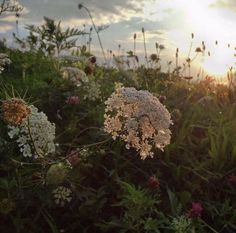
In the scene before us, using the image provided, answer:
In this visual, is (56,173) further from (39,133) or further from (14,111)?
(14,111)

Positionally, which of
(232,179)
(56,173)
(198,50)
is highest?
(56,173)

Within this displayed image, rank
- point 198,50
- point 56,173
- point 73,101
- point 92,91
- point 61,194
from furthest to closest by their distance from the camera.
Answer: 1. point 198,50
2. point 92,91
3. point 73,101
4. point 61,194
5. point 56,173

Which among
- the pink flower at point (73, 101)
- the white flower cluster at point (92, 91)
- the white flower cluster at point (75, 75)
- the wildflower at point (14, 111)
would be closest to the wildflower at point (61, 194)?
the wildflower at point (14, 111)

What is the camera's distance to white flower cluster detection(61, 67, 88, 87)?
686cm

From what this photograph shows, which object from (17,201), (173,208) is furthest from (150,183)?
(17,201)

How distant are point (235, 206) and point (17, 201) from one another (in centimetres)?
200

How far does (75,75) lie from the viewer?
6.95m

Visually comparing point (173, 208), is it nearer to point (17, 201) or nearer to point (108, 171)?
point (108, 171)

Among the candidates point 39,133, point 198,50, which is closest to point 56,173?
point 39,133

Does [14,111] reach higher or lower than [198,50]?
higher

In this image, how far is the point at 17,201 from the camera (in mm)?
4559

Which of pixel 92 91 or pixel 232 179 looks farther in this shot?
pixel 92 91

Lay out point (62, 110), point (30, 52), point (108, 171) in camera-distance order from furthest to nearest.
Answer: point (30, 52) < point (62, 110) < point (108, 171)

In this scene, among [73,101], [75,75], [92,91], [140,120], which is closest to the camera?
[140,120]
